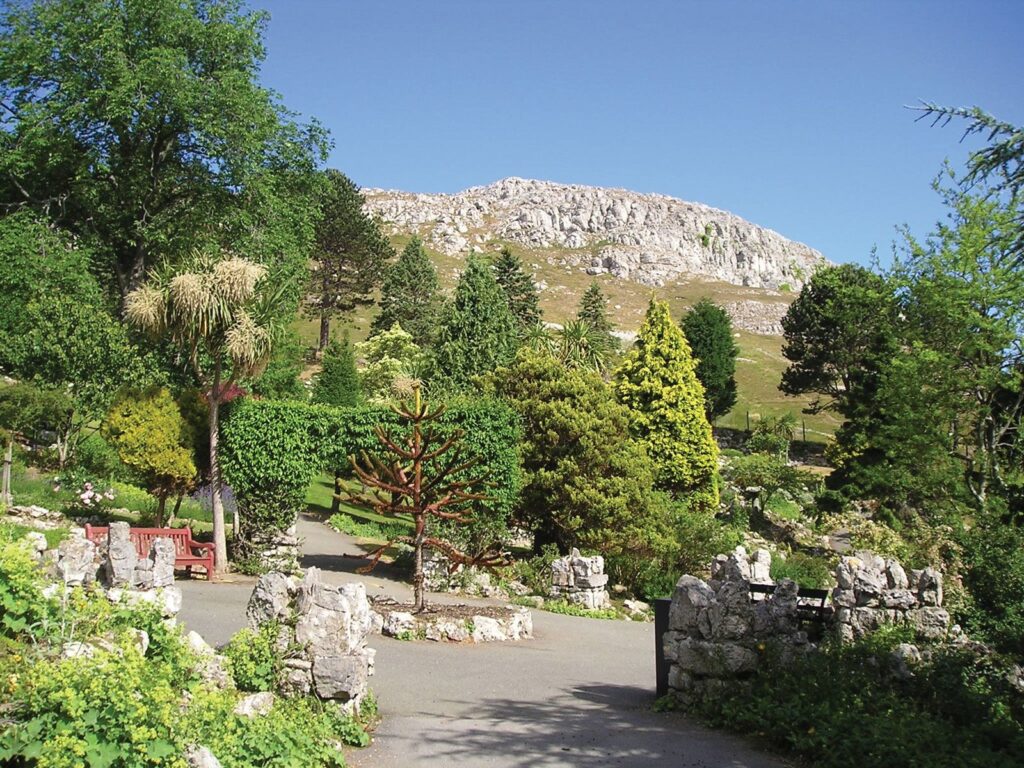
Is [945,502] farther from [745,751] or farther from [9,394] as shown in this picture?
[9,394]

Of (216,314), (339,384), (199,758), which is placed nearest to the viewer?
(199,758)

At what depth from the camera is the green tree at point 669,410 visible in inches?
1371

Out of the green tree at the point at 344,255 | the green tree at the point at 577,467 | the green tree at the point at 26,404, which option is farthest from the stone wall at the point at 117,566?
the green tree at the point at 344,255

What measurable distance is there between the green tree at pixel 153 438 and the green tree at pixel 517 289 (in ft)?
114

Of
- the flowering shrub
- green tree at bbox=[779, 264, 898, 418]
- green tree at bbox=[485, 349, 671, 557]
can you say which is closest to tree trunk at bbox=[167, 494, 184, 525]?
the flowering shrub

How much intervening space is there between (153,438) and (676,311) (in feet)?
431

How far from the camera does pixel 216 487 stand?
19.9 m

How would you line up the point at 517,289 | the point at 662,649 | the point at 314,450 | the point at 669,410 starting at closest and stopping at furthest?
the point at 662,649 < the point at 314,450 < the point at 669,410 < the point at 517,289

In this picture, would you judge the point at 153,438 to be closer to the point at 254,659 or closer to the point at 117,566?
the point at 117,566

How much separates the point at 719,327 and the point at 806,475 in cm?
2288

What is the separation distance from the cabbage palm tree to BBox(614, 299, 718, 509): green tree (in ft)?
62.9

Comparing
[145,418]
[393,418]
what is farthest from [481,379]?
[145,418]

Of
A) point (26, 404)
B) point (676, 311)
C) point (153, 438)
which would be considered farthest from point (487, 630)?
point (676, 311)

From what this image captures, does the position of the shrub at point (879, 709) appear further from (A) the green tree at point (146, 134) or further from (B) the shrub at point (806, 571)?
(A) the green tree at point (146, 134)
